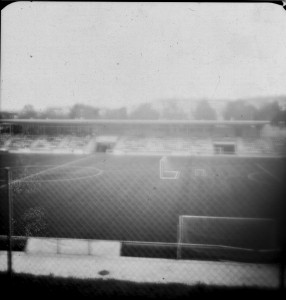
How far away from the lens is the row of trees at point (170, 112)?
31.1m

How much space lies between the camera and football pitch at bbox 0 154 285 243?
21.2 feet

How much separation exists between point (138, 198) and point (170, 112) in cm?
2395

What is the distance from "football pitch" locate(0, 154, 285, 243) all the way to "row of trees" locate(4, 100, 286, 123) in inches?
587

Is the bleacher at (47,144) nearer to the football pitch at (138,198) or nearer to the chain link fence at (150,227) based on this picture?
the football pitch at (138,198)

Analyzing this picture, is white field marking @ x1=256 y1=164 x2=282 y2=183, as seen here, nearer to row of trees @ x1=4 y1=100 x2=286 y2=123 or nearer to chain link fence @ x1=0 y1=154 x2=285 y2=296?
chain link fence @ x1=0 y1=154 x2=285 y2=296

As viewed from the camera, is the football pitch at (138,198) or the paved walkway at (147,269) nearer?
the paved walkway at (147,269)

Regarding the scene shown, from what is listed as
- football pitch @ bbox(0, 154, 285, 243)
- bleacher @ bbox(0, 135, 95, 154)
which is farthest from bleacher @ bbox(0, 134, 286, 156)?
football pitch @ bbox(0, 154, 285, 243)

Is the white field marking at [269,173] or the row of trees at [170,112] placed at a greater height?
the row of trees at [170,112]

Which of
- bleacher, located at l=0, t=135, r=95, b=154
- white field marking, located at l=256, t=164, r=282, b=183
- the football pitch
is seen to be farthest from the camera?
bleacher, located at l=0, t=135, r=95, b=154

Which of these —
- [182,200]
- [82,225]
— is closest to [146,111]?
[182,200]

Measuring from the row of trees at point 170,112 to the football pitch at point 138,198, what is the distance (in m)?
14.9

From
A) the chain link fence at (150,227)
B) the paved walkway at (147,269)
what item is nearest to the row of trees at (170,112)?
the chain link fence at (150,227)

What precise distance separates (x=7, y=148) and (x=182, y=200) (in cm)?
2448

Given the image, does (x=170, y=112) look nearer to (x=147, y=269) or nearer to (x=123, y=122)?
(x=123, y=122)
